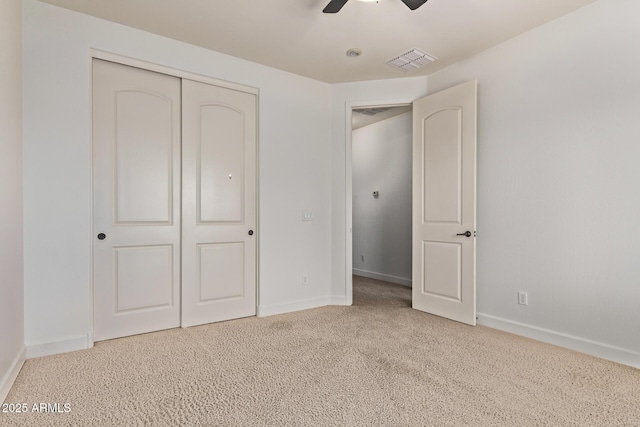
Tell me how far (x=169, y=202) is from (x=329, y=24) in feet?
6.91

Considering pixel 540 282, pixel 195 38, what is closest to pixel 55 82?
pixel 195 38

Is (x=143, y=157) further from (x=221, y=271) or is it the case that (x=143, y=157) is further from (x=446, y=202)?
(x=446, y=202)

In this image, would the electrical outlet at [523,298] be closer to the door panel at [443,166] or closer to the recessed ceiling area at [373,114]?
the door panel at [443,166]

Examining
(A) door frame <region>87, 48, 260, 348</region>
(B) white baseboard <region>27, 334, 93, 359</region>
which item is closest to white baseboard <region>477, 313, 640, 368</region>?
(A) door frame <region>87, 48, 260, 348</region>

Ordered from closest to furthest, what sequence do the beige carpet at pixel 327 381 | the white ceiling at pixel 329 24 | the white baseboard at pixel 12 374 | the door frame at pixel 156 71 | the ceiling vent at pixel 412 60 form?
the beige carpet at pixel 327 381 < the white baseboard at pixel 12 374 < the white ceiling at pixel 329 24 < the door frame at pixel 156 71 < the ceiling vent at pixel 412 60

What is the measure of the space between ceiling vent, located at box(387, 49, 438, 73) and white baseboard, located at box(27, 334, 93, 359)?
372 cm

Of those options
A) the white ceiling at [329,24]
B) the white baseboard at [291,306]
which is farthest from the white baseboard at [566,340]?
the white ceiling at [329,24]

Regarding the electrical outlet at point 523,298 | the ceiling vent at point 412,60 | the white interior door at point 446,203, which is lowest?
the electrical outlet at point 523,298

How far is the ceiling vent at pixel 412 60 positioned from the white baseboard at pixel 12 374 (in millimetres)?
3888

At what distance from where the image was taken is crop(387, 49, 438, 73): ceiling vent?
3324mm

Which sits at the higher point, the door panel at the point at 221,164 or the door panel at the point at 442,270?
the door panel at the point at 221,164

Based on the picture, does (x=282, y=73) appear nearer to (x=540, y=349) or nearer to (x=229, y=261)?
(x=229, y=261)

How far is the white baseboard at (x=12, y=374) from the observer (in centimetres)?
187

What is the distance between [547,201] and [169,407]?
10.2 ft
